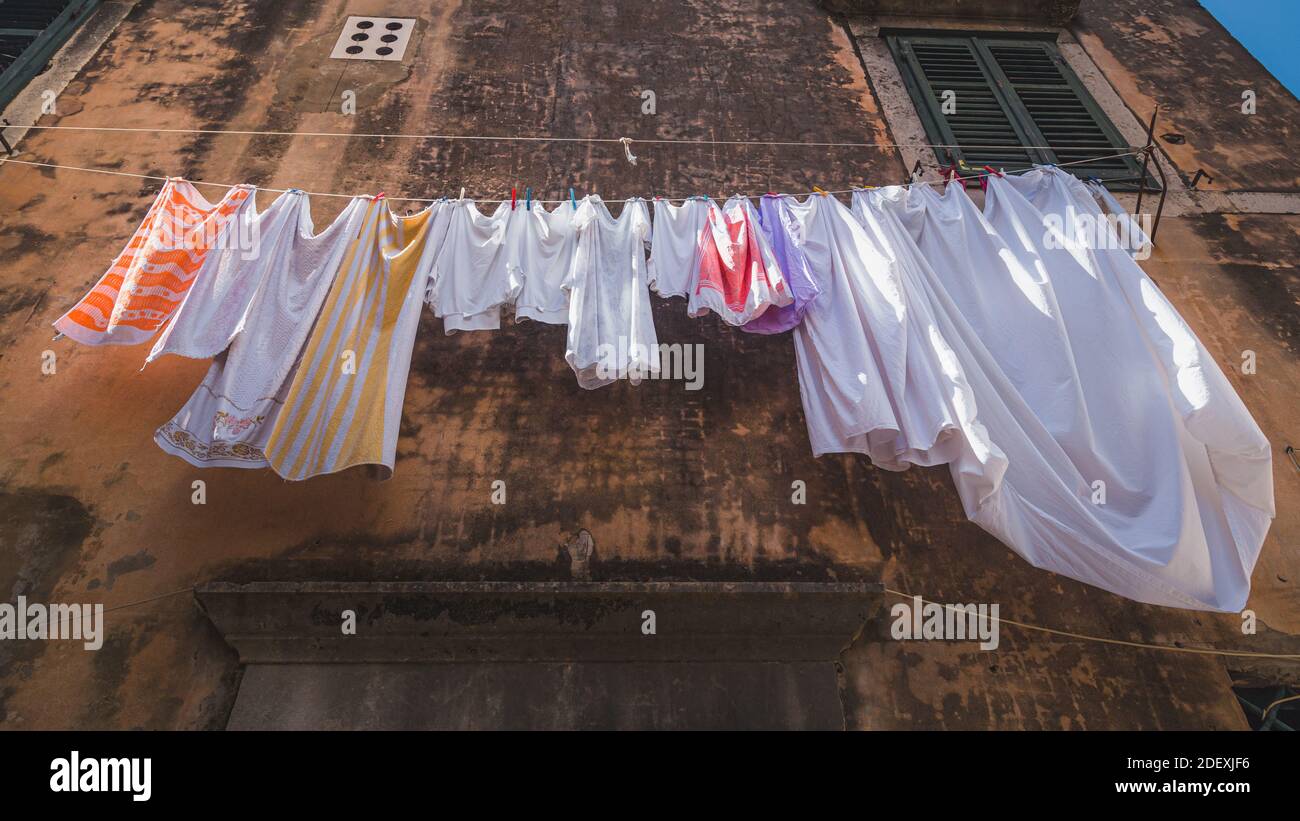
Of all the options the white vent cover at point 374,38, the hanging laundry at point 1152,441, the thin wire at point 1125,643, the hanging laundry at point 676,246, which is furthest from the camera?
the white vent cover at point 374,38

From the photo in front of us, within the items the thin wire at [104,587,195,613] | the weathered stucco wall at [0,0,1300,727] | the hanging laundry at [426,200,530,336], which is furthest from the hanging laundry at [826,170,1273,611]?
the thin wire at [104,587,195,613]

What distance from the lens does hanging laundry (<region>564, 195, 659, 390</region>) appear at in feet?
18.4

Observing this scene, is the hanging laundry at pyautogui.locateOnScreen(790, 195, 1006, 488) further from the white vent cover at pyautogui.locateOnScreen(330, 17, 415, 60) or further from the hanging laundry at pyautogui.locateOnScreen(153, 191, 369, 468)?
the white vent cover at pyautogui.locateOnScreen(330, 17, 415, 60)

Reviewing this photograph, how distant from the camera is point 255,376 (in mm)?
5512

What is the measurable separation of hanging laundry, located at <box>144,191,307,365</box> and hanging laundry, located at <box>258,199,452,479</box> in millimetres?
481

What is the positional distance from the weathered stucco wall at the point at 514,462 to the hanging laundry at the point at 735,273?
3.49 ft

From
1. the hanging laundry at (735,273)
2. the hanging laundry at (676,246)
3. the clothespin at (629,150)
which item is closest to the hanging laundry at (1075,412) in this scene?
the hanging laundry at (735,273)

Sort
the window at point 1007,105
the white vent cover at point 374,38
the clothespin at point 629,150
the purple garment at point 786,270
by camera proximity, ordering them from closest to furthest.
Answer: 1. the purple garment at point 786,270
2. the clothespin at point 629,150
3. the window at point 1007,105
4. the white vent cover at point 374,38

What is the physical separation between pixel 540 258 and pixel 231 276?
2.12 meters

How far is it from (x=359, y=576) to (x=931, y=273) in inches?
179

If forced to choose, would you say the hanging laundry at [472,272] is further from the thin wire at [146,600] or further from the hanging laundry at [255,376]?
the thin wire at [146,600]

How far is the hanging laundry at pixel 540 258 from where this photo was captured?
5.96 metres
